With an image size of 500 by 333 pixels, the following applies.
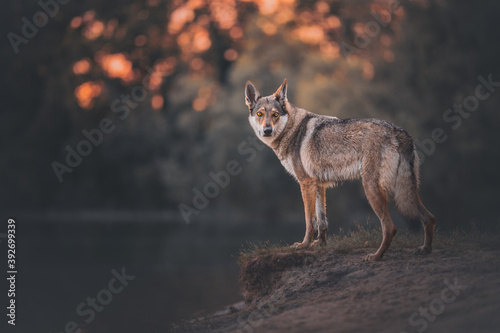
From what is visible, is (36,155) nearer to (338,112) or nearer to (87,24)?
(87,24)

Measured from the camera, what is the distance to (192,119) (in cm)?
3862

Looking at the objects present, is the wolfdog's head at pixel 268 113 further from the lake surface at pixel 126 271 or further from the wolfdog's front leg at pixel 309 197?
the lake surface at pixel 126 271

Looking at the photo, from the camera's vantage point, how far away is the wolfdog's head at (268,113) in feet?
33.6

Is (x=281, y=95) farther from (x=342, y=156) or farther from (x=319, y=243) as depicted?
(x=319, y=243)

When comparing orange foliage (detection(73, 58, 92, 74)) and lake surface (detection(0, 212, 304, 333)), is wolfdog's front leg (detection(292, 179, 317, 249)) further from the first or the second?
orange foliage (detection(73, 58, 92, 74))

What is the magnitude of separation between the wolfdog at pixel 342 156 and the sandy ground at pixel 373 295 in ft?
1.67

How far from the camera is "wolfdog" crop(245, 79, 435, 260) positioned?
9.18 metres

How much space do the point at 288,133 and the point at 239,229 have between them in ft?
69.0

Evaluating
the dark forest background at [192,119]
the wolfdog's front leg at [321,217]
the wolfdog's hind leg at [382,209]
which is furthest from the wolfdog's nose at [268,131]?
the dark forest background at [192,119]

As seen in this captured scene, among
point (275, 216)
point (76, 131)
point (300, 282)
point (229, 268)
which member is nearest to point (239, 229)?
point (275, 216)

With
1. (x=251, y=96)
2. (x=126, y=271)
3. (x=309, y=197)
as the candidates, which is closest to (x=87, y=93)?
(x=126, y=271)

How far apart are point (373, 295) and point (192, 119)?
3162 centimetres

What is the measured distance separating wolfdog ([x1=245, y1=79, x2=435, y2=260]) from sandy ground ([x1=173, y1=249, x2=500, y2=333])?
1.67 ft

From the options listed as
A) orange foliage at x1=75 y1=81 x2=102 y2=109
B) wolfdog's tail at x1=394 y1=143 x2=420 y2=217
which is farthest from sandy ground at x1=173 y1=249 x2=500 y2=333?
orange foliage at x1=75 y1=81 x2=102 y2=109
